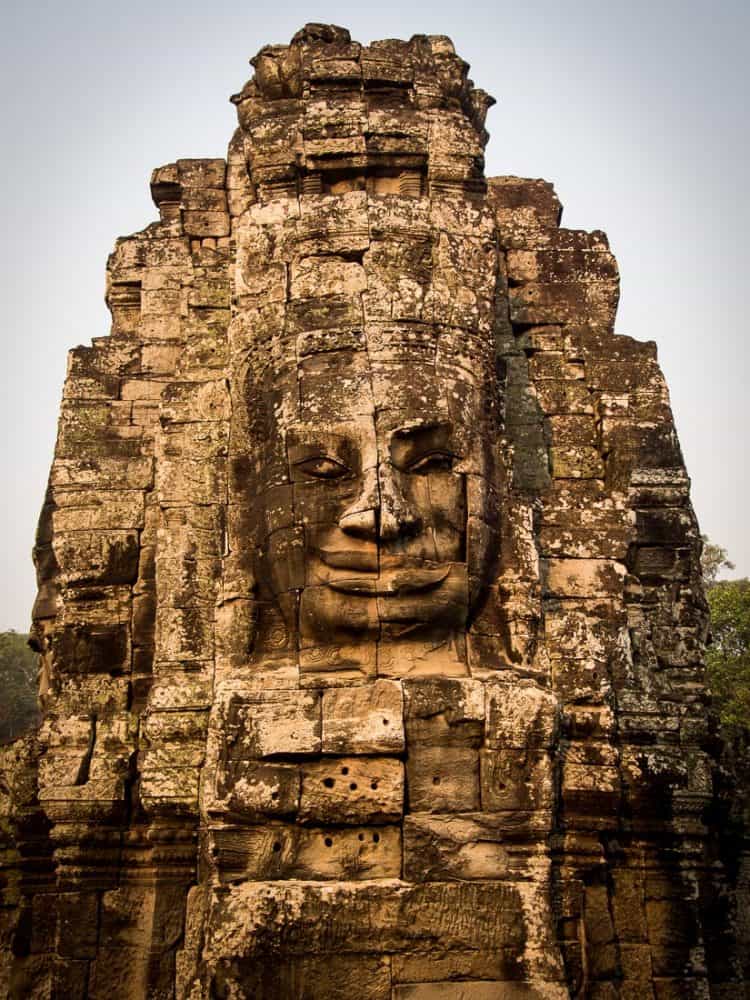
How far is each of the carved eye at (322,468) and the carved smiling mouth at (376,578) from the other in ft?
1.62

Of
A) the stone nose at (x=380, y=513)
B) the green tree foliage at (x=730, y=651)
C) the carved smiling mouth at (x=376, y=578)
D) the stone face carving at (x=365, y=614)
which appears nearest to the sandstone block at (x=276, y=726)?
the stone face carving at (x=365, y=614)

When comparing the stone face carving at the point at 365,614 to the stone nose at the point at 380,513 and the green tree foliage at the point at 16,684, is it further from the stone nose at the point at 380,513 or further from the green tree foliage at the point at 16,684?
the green tree foliage at the point at 16,684

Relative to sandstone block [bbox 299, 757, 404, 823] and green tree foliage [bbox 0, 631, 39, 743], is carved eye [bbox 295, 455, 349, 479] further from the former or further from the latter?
green tree foliage [bbox 0, 631, 39, 743]

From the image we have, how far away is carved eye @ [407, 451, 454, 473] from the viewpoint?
729 centimetres

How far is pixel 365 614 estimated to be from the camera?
23.0 ft

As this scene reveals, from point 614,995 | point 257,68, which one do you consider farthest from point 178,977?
point 257,68

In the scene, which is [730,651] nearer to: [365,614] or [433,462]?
[433,462]

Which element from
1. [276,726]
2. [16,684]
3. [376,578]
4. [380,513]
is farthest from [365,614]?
[16,684]

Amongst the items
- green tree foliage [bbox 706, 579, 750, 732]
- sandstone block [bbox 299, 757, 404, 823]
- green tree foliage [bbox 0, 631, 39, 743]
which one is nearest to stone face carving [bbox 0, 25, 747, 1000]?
sandstone block [bbox 299, 757, 404, 823]

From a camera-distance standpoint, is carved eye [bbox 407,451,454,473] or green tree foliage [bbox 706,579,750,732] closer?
carved eye [bbox 407,451,454,473]

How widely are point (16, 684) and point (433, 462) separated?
109 feet

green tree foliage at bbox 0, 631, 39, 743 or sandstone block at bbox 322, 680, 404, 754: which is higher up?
green tree foliage at bbox 0, 631, 39, 743

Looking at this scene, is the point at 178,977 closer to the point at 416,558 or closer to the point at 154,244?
→ the point at 416,558

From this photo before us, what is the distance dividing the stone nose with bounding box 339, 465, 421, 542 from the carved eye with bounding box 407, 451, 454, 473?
240mm
